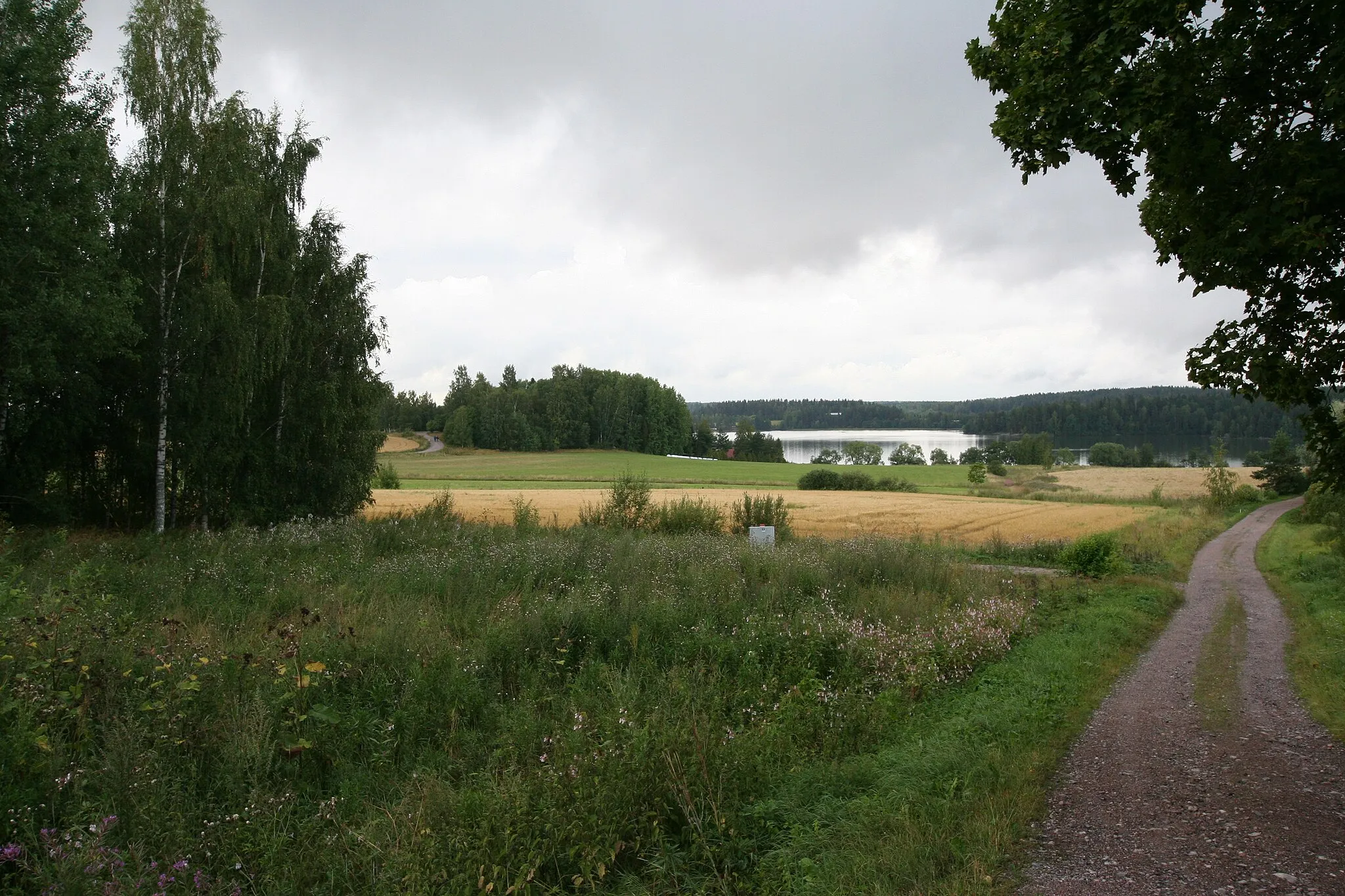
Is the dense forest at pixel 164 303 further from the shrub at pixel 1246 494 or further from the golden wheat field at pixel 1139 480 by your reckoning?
the golden wheat field at pixel 1139 480

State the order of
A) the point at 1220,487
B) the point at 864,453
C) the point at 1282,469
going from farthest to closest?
the point at 864,453 < the point at 1282,469 < the point at 1220,487

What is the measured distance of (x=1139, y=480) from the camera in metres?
72.3

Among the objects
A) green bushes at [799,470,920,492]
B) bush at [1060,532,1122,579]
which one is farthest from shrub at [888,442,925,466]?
bush at [1060,532,1122,579]

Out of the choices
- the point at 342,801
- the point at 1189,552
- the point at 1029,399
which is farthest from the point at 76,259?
the point at 1029,399

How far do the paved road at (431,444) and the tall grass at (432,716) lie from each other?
101 meters

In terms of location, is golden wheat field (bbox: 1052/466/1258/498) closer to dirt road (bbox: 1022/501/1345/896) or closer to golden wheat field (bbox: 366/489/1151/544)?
golden wheat field (bbox: 366/489/1151/544)

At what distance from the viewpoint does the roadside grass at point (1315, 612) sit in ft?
25.8

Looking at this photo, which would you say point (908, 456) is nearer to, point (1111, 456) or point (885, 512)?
point (1111, 456)

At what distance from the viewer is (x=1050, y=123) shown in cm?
561

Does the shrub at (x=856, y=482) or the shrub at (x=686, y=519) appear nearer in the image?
the shrub at (x=686, y=519)

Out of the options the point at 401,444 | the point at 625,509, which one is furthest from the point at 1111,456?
the point at 401,444

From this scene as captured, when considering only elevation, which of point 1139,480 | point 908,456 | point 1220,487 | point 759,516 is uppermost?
point 908,456

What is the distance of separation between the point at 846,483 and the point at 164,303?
62699 millimetres

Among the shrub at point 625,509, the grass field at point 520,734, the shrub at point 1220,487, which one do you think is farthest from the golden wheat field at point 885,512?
the grass field at point 520,734
